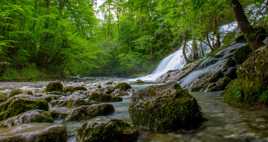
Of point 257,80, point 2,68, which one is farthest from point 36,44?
point 257,80

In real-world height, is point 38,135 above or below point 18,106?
below

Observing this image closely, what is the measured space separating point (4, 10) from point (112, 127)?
21.1 m

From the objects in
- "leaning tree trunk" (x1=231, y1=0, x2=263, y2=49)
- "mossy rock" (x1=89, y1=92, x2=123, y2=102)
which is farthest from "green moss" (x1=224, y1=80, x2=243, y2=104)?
"mossy rock" (x1=89, y1=92, x2=123, y2=102)

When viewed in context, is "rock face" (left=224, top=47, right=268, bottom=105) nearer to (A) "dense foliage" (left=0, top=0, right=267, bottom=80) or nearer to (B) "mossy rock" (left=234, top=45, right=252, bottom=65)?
(B) "mossy rock" (left=234, top=45, right=252, bottom=65)

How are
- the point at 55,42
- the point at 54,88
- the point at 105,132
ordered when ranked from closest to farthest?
the point at 105,132
the point at 54,88
the point at 55,42

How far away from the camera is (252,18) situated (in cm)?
722

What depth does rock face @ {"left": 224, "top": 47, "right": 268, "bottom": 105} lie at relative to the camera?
5188mm

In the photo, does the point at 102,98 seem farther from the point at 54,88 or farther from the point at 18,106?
the point at 54,88

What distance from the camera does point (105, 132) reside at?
3.76m

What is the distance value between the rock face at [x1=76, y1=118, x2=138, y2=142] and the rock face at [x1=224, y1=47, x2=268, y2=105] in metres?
2.57

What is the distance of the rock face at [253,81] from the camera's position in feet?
17.0

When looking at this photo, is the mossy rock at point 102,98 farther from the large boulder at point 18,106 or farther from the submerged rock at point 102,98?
the large boulder at point 18,106

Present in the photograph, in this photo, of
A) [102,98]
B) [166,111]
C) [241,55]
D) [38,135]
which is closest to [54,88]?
[102,98]

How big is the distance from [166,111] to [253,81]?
6.73ft
